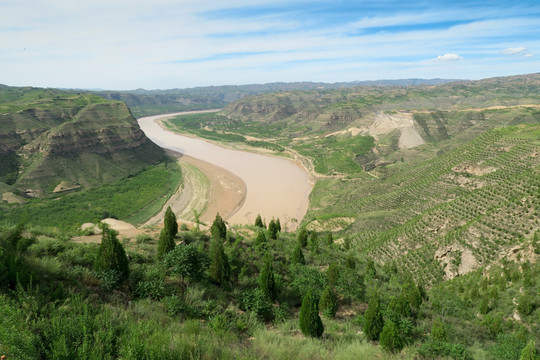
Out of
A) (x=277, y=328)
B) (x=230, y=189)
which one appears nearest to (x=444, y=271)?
(x=277, y=328)

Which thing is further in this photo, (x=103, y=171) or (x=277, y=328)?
(x=103, y=171)

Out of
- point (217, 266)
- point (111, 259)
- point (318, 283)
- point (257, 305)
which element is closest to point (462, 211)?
point (318, 283)

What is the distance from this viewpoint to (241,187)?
259 ft

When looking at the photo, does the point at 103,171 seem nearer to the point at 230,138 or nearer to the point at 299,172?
the point at 299,172

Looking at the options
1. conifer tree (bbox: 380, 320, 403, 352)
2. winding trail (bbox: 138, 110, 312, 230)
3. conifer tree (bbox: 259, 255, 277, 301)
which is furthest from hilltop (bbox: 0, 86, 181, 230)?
conifer tree (bbox: 380, 320, 403, 352)

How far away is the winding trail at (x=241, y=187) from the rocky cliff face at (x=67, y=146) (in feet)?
66.0

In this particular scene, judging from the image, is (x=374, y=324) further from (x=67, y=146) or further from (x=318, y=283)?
(x=67, y=146)

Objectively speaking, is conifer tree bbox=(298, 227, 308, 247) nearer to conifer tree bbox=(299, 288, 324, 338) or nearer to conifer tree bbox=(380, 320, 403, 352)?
conifer tree bbox=(299, 288, 324, 338)

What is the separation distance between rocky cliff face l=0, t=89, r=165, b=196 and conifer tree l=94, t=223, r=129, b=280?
70985mm

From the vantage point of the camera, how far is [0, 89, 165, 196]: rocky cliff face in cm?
7088

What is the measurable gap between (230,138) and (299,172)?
222 ft

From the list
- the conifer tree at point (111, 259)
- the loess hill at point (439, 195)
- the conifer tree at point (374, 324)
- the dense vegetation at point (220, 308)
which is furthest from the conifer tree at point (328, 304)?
the loess hill at point (439, 195)

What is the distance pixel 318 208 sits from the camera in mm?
61125

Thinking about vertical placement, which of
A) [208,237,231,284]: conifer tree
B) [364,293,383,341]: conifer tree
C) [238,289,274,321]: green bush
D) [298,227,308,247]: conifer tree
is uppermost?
[208,237,231,284]: conifer tree
